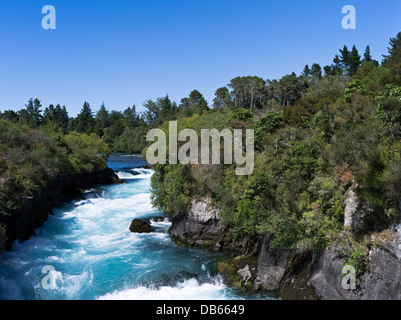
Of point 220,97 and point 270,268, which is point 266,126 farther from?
point 220,97

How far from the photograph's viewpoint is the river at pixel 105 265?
14.6 metres

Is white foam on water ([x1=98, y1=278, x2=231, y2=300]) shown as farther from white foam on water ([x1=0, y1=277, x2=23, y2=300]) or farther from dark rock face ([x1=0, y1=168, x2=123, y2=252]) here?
dark rock face ([x1=0, y1=168, x2=123, y2=252])

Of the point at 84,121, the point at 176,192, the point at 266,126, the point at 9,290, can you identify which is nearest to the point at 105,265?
the point at 9,290

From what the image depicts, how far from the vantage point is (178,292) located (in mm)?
14719

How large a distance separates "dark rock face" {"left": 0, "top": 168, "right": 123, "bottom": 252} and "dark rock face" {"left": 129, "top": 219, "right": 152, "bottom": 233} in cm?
723

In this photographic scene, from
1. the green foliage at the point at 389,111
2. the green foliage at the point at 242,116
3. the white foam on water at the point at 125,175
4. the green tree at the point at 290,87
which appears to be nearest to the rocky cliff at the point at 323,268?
the green foliage at the point at 389,111

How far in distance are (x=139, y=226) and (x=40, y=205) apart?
348 inches

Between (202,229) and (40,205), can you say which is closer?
(202,229)

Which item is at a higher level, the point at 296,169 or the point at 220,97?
the point at 220,97

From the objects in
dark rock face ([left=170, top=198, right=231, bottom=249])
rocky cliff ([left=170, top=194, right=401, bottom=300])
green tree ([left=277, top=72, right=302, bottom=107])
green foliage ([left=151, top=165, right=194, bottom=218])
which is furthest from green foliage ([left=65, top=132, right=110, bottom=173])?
→ green tree ([left=277, top=72, right=302, bottom=107])

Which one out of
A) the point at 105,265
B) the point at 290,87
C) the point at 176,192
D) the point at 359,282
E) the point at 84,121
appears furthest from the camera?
the point at 84,121

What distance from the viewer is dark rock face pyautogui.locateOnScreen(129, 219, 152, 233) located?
22.8m
